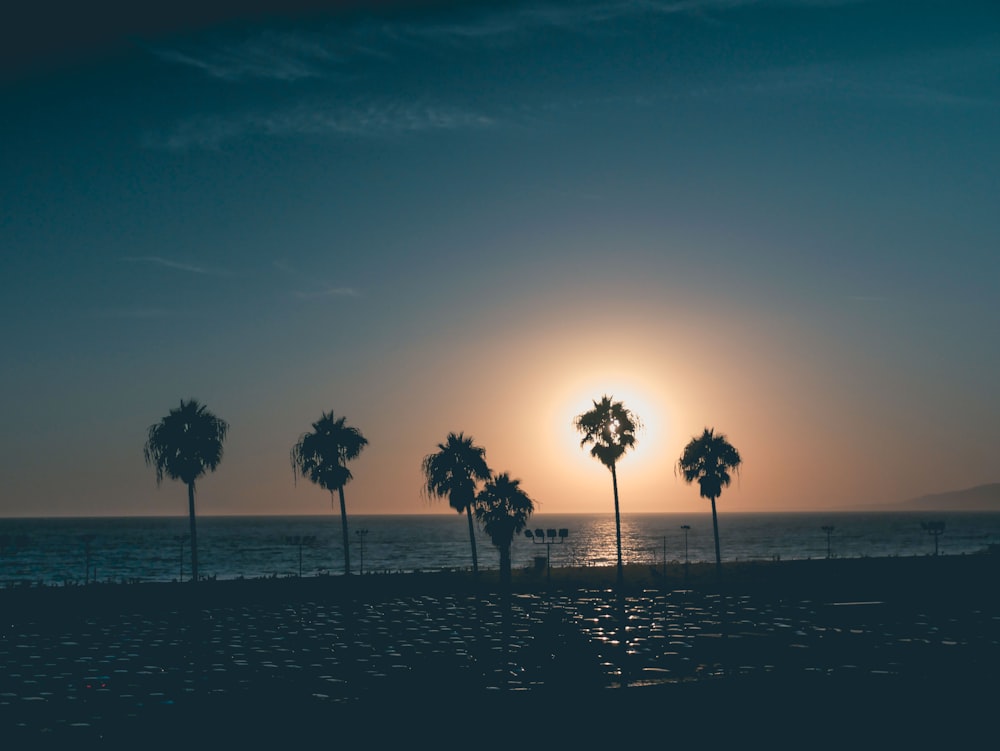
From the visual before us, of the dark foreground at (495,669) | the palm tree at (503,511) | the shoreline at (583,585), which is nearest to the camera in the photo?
the dark foreground at (495,669)

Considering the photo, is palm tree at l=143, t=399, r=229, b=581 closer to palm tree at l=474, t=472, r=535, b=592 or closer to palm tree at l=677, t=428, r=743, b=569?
palm tree at l=474, t=472, r=535, b=592

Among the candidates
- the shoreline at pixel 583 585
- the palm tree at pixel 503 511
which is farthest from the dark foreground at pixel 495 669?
the palm tree at pixel 503 511

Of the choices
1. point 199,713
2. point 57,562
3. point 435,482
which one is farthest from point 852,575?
point 57,562

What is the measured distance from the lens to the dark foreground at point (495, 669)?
20.1 m

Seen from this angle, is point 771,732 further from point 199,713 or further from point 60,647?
point 60,647

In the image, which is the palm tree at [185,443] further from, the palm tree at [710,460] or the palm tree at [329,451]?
the palm tree at [710,460]

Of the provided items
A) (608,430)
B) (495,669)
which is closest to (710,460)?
(608,430)

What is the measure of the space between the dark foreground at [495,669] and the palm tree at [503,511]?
7963 mm

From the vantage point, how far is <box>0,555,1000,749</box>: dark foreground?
2006 centimetres

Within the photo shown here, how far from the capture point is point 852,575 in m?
69.4

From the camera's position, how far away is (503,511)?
67438 millimetres

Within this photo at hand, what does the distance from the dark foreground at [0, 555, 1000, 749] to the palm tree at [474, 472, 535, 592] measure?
796cm

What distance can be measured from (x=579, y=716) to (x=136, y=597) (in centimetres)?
4389

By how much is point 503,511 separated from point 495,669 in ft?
124
